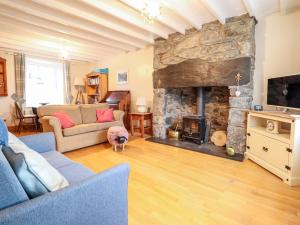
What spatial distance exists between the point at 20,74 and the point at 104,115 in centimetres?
310

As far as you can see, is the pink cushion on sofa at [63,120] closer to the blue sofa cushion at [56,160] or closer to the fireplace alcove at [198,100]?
the blue sofa cushion at [56,160]

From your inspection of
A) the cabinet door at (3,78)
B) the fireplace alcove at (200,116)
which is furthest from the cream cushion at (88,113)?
the cabinet door at (3,78)

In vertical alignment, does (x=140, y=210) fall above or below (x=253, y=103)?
below

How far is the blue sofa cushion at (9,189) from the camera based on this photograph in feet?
2.34

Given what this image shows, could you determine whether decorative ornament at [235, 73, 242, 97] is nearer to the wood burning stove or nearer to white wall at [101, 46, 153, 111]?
the wood burning stove

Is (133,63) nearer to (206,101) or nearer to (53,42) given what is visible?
(53,42)

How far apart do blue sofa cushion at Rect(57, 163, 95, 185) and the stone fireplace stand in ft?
8.40

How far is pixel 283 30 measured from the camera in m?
2.84

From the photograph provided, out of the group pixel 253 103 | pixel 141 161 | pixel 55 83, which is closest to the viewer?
pixel 141 161

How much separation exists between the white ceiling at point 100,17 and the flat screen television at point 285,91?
108 cm

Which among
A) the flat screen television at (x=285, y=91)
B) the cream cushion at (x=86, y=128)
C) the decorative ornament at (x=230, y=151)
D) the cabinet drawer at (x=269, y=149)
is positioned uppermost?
the flat screen television at (x=285, y=91)

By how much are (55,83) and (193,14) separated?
501cm

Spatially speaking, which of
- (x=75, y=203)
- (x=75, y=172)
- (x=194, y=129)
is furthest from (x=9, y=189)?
(x=194, y=129)

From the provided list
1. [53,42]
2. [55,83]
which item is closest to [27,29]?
[53,42]
